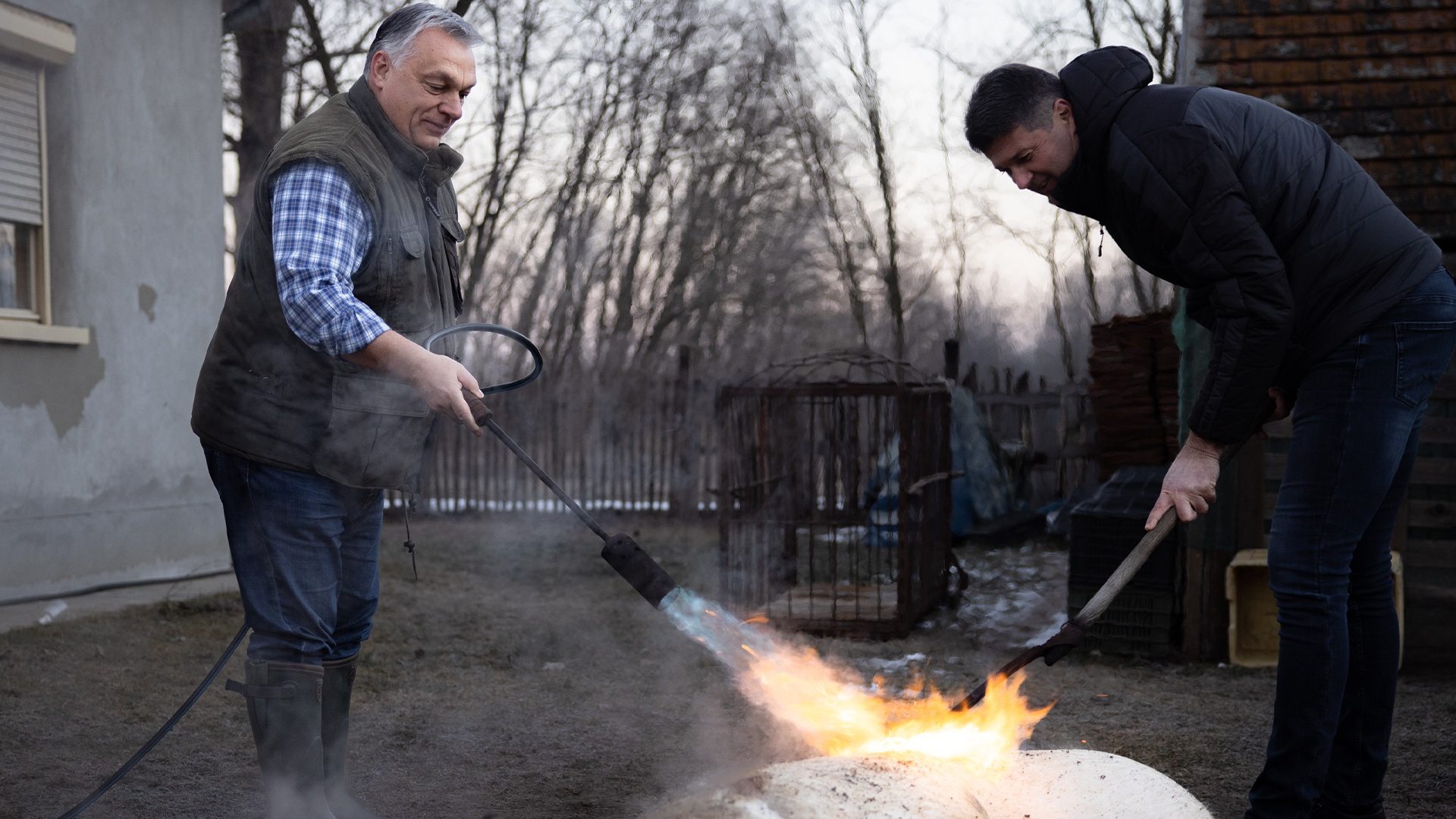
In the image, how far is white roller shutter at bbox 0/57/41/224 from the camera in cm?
576

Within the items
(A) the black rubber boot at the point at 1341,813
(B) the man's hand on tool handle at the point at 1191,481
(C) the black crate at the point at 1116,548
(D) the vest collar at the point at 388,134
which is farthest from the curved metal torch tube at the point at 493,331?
(C) the black crate at the point at 1116,548

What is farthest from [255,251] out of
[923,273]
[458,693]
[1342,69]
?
[923,273]

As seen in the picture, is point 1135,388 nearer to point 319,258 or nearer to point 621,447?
point 621,447

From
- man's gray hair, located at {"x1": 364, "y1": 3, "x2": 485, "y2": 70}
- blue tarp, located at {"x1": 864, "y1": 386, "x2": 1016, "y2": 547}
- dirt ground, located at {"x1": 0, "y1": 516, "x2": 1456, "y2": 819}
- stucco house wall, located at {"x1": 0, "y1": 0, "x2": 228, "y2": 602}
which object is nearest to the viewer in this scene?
man's gray hair, located at {"x1": 364, "y1": 3, "x2": 485, "y2": 70}

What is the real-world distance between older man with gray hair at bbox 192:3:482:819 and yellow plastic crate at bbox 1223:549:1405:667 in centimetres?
427

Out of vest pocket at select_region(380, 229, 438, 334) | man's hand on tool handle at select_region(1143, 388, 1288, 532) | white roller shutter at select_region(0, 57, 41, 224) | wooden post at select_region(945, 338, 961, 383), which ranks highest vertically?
white roller shutter at select_region(0, 57, 41, 224)

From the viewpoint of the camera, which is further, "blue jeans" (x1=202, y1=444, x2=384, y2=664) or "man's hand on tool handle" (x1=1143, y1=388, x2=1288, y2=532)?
"man's hand on tool handle" (x1=1143, y1=388, x2=1288, y2=532)

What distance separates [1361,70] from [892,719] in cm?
478

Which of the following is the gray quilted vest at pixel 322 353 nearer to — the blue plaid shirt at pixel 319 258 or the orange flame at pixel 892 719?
the blue plaid shirt at pixel 319 258

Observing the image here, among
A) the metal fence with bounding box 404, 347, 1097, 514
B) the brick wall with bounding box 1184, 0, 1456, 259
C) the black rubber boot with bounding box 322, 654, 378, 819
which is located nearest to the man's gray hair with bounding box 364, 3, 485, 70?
the black rubber boot with bounding box 322, 654, 378, 819

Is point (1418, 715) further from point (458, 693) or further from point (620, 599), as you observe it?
point (620, 599)

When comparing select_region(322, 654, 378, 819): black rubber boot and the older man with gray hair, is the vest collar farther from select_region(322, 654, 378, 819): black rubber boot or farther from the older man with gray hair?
select_region(322, 654, 378, 819): black rubber boot

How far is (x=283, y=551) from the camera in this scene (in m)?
2.44

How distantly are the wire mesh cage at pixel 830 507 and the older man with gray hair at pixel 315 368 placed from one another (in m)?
3.79
